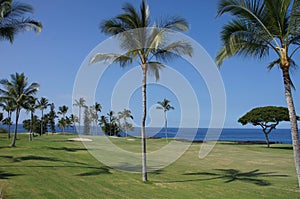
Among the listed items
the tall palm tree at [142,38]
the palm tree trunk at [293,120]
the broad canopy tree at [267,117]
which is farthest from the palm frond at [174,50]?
the broad canopy tree at [267,117]

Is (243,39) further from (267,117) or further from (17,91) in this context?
(267,117)

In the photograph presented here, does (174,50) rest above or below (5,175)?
above

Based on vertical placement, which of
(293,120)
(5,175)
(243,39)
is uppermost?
(243,39)

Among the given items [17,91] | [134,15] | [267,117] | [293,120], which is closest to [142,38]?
[134,15]

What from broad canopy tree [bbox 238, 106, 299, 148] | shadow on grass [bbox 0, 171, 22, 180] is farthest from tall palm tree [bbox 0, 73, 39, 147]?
broad canopy tree [bbox 238, 106, 299, 148]

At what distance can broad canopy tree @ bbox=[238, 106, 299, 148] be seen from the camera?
4478 cm

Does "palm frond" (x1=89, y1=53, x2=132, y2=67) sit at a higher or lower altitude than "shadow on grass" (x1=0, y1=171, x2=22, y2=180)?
higher

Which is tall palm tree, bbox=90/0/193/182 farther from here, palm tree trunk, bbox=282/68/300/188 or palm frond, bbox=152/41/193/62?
palm tree trunk, bbox=282/68/300/188

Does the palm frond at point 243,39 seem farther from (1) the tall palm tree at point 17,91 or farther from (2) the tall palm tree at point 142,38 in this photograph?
(1) the tall palm tree at point 17,91

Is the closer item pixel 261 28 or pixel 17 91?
pixel 261 28

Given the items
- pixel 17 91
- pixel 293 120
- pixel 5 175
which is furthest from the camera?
pixel 17 91

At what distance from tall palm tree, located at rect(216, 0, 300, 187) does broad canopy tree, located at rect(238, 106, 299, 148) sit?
37267mm

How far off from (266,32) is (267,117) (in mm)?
38262

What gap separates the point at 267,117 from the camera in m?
45.2
